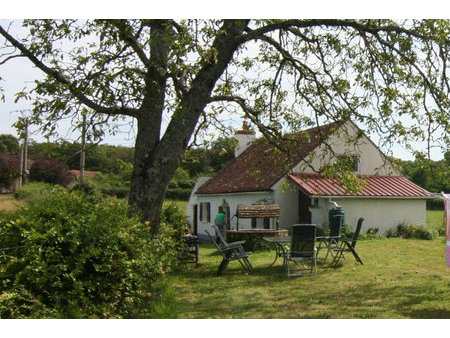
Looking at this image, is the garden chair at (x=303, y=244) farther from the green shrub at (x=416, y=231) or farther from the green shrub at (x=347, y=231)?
the green shrub at (x=416, y=231)

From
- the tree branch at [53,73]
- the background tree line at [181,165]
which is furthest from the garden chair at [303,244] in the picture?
the tree branch at [53,73]

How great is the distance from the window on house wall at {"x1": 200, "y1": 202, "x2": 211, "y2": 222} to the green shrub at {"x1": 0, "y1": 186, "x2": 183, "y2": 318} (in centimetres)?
2129

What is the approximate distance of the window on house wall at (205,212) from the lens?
2815 cm

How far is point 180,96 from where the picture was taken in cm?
1091

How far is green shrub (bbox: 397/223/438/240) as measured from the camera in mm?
21753

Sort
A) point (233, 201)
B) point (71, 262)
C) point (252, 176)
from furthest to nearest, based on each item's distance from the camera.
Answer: point (233, 201) < point (252, 176) < point (71, 262)

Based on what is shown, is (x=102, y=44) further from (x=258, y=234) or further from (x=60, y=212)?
(x=258, y=234)

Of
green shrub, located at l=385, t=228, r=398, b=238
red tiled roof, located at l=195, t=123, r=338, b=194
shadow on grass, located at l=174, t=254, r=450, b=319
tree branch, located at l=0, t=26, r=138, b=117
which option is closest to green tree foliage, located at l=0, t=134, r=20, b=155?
red tiled roof, located at l=195, t=123, r=338, b=194

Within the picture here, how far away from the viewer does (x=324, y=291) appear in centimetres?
892

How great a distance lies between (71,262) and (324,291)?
5.11 metres

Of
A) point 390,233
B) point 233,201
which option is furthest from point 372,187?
point 233,201

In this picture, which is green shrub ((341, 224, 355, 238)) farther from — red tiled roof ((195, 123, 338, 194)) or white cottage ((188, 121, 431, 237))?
red tiled roof ((195, 123, 338, 194))

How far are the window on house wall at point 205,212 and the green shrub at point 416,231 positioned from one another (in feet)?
35.5

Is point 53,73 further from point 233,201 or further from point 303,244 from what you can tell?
point 233,201
